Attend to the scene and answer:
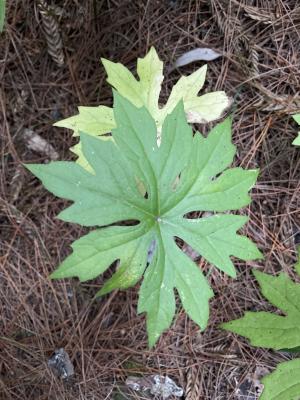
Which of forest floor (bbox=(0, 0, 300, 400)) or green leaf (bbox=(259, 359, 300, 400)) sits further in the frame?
forest floor (bbox=(0, 0, 300, 400))

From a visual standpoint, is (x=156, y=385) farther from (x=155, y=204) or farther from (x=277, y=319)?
(x=155, y=204)

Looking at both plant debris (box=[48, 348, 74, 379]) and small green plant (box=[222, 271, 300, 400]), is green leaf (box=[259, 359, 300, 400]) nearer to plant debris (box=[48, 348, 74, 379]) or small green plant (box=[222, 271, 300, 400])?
small green plant (box=[222, 271, 300, 400])

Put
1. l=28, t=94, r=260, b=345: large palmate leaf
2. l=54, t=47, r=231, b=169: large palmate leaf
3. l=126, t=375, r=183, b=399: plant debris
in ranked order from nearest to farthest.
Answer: l=28, t=94, r=260, b=345: large palmate leaf < l=54, t=47, r=231, b=169: large palmate leaf < l=126, t=375, r=183, b=399: plant debris

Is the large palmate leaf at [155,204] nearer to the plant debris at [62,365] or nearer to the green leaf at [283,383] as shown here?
the green leaf at [283,383]

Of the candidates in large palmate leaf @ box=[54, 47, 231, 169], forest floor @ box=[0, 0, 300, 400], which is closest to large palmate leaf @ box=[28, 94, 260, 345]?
large palmate leaf @ box=[54, 47, 231, 169]

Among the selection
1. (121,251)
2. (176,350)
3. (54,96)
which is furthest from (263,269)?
(54,96)

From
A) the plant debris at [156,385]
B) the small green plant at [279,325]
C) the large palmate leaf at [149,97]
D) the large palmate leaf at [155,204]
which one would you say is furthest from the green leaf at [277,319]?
the large palmate leaf at [149,97]

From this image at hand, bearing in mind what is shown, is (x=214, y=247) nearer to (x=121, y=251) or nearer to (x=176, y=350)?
(x=121, y=251)
